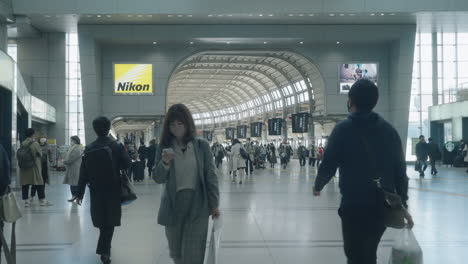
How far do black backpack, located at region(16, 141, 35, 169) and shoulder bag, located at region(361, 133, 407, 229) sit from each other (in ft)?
30.9

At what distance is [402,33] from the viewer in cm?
3269

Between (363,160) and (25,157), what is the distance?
31.0ft

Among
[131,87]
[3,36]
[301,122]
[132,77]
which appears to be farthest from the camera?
[301,122]

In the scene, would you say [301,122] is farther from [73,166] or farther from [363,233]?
[363,233]

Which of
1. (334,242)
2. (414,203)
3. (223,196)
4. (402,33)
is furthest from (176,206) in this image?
(402,33)

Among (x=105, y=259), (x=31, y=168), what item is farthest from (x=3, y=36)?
(x=105, y=259)

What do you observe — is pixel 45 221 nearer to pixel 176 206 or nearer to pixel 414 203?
pixel 176 206

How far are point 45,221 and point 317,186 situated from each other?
703 centimetres

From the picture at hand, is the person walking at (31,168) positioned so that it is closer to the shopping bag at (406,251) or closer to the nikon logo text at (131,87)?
the shopping bag at (406,251)

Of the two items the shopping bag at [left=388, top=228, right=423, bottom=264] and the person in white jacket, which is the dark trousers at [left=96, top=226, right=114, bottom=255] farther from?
the person in white jacket

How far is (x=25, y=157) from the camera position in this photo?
37.6 ft

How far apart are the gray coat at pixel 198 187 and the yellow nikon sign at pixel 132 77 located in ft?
99.0

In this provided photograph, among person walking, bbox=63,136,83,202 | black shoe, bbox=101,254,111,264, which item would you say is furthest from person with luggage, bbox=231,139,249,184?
black shoe, bbox=101,254,111,264

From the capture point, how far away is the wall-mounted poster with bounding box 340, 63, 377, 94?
3441 cm
